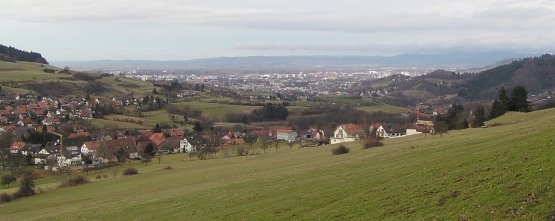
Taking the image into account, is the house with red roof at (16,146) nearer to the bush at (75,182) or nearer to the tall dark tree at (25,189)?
the bush at (75,182)

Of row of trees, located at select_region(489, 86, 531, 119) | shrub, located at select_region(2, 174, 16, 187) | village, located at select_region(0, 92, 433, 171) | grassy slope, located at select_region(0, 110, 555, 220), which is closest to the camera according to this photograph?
grassy slope, located at select_region(0, 110, 555, 220)

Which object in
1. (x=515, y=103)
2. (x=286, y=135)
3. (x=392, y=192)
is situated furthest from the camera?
(x=286, y=135)

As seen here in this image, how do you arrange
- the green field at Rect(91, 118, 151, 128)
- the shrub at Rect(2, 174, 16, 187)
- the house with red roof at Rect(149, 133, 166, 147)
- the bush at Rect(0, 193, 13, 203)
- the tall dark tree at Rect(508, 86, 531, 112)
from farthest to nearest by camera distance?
the green field at Rect(91, 118, 151, 128)
the house with red roof at Rect(149, 133, 166, 147)
the tall dark tree at Rect(508, 86, 531, 112)
the shrub at Rect(2, 174, 16, 187)
the bush at Rect(0, 193, 13, 203)

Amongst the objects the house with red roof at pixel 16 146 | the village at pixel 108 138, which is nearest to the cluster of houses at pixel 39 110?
the village at pixel 108 138

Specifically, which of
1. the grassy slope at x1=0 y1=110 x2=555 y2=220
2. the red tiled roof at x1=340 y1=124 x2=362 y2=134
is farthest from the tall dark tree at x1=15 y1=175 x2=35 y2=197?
the red tiled roof at x1=340 y1=124 x2=362 y2=134

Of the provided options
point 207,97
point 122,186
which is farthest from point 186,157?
point 207,97

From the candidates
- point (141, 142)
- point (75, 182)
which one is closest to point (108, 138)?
point (141, 142)

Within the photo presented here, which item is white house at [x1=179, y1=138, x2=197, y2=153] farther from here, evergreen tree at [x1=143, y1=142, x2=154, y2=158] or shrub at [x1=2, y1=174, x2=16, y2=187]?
shrub at [x1=2, y1=174, x2=16, y2=187]

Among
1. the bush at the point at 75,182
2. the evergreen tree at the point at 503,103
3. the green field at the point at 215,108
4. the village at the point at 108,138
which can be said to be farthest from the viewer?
the green field at the point at 215,108

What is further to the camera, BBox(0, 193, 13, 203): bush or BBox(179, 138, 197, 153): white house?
BBox(179, 138, 197, 153): white house

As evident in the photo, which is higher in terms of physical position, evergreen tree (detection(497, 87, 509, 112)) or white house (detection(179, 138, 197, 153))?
evergreen tree (detection(497, 87, 509, 112))

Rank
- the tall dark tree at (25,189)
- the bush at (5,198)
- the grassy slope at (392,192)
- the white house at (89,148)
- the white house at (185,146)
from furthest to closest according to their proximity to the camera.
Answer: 1. the white house at (185,146)
2. the white house at (89,148)
3. the tall dark tree at (25,189)
4. the bush at (5,198)
5. the grassy slope at (392,192)

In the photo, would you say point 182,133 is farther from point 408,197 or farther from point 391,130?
point 408,197

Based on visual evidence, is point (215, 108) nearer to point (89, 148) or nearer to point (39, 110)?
point (39, 110)
